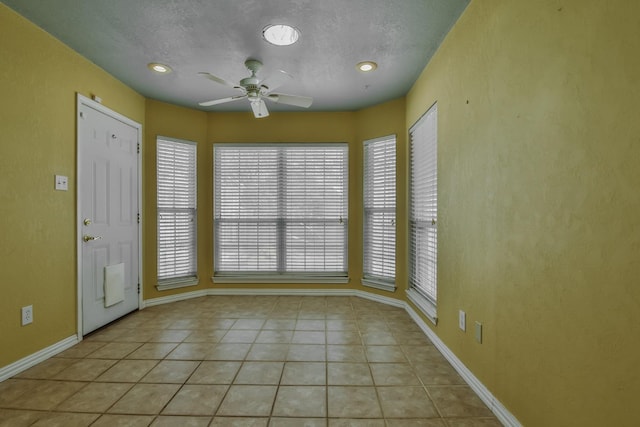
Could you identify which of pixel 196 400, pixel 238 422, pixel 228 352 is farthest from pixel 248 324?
pixel 238 422

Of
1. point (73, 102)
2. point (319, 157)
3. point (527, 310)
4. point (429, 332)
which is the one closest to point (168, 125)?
point (73, 102)

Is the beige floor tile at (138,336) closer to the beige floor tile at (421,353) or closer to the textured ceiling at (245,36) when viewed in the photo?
the beige floor tile at (421,353)

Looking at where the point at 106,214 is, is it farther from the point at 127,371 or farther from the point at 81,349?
the point at 127,371

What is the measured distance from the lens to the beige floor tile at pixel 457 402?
5.85ft

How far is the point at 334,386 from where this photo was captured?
6.71 ft

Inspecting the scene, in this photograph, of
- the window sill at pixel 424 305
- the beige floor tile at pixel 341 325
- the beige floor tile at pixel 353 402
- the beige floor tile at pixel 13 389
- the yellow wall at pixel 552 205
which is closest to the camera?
the yellow wall at pixel 552 205

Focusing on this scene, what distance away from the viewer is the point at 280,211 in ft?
14.0

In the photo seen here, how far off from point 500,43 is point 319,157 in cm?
268

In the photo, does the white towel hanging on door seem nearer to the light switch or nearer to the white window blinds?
the light switch

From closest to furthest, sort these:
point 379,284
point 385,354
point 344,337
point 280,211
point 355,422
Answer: point 355,422 → point 385,354 → point 344,337 → point 379,284 → point 280,211

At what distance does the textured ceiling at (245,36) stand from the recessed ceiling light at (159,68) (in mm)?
62

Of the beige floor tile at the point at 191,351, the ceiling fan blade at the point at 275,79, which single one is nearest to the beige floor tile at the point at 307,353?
the beige floor tile at the point at 191,351

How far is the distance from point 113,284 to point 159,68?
2214 mm

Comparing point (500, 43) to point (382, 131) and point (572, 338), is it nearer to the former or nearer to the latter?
point (572, 338)
